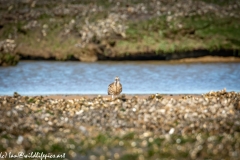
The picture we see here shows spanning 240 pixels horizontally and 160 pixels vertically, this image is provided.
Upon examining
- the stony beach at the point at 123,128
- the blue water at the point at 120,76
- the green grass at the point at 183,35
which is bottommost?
the stony beach at the point at 123,128

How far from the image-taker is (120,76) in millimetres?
20906

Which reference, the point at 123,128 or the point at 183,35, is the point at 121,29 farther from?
the point at 123,128

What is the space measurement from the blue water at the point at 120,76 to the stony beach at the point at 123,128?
4.61 m

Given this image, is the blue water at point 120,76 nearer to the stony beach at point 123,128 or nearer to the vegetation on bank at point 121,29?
the vegetation on bank at point 121,29

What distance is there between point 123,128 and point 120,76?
31.9ft

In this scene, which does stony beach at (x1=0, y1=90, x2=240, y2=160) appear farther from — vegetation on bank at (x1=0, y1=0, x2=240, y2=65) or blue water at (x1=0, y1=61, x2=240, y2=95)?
vegetation on bank at (x1=0, y1=0, x2=240, y2=65)

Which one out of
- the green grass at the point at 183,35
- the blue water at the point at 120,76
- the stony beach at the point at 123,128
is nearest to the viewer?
the stony beach at the point at 123,128

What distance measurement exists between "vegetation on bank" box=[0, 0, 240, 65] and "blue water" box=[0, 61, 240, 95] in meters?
1.28

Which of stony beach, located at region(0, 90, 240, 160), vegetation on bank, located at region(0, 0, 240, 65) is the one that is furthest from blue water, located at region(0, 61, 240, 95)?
stony beach, located at region(0, 90, 240, 160)

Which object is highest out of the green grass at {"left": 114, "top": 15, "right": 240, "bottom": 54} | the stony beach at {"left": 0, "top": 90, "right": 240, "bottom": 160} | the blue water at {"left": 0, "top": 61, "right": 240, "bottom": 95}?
the green grass at {"left": 114, "top": 15, "right": 240, "bottom": 54}

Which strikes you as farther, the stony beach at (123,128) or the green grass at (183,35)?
the green grass at (183,35)

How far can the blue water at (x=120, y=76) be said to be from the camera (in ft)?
61.2

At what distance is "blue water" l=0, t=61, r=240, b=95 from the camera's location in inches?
734

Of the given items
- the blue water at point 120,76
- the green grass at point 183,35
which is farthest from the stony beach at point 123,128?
the green grass at point 183,35
